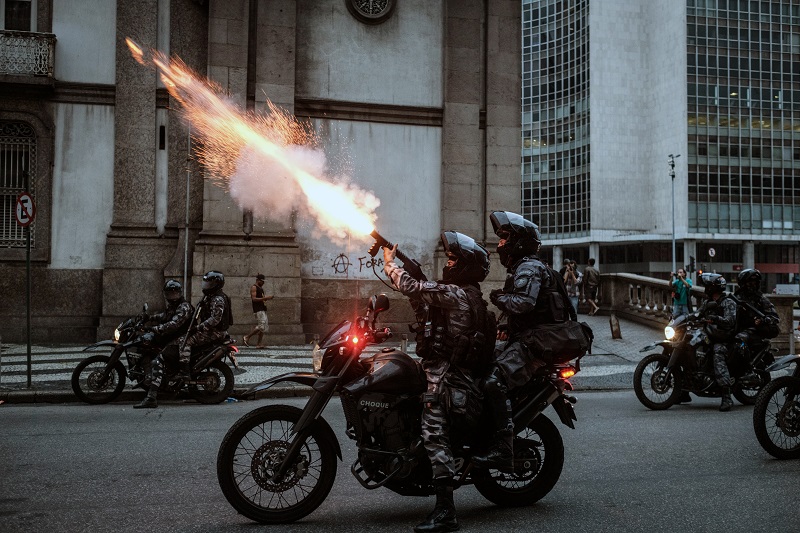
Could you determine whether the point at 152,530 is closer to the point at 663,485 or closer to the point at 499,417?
the point at 499,417

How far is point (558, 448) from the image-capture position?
5.15m

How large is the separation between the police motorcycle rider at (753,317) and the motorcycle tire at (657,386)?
1031mm

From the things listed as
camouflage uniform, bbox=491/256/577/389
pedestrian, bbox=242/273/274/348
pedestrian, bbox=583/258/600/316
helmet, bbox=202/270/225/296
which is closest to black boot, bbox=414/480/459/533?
camouflage uniform, bbox=491/256/577/389

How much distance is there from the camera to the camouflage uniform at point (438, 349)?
4.54 metres

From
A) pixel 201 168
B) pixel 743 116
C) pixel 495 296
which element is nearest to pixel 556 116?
pixel 743 116

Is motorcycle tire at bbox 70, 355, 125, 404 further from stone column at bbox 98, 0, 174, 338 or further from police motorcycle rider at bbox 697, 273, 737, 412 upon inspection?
police motorcycle rider at bbox 697, 273, 737, 412

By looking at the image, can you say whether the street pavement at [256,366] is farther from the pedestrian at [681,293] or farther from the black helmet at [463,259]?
the black helmet at [463,259]

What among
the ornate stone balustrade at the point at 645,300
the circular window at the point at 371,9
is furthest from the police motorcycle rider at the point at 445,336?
the circular window at the point at 371,9

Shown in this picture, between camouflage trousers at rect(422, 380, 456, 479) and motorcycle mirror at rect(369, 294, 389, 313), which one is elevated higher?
motorcycle mirror at rect(369, 294, 389, 313)

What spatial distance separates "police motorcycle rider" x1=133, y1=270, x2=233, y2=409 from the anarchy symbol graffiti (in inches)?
336

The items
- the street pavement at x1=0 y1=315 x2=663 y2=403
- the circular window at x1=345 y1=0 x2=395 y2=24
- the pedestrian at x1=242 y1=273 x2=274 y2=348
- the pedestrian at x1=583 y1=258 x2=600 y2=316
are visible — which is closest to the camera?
the street pavement at x1=0 y1=315 x2=663 y2=403

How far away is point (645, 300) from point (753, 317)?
11.0 metres

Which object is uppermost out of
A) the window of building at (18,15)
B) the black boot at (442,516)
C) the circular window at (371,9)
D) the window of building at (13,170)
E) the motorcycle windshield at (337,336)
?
the circular window at (371,9)

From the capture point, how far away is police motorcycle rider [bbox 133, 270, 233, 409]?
953 cm
